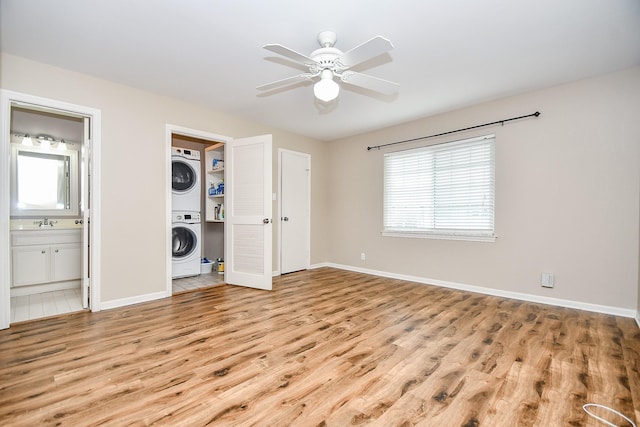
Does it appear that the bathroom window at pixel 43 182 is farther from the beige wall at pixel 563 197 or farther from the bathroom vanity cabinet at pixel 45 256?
the beige wall at pixel 563 197

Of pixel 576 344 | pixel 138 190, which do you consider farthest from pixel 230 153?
pixel 576 344

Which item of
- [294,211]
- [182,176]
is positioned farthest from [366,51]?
[182,176]

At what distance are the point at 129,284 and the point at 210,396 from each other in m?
2.35

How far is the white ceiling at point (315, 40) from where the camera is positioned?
2064mm

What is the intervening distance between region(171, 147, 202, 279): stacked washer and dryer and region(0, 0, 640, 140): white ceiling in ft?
4.51

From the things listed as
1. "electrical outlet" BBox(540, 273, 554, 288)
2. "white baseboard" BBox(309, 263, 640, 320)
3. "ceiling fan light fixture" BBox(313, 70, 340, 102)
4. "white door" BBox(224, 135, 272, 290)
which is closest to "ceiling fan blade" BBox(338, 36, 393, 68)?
"ceiling fan light fixture" BBox(313, 70, 340, 102)

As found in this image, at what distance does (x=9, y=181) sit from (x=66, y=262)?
1.74 metres

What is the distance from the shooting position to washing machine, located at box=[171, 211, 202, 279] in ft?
15.2

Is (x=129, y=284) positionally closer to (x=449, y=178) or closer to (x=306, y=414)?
(x=306, y=414)

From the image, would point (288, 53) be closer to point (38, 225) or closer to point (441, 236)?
point (441, 236)

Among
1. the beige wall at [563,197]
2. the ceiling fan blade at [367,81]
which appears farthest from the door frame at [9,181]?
the beige wall at [563,197]

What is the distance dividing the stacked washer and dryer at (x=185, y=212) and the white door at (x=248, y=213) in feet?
2.56

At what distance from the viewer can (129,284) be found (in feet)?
11.1

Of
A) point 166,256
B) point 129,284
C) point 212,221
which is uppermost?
point 212,221
